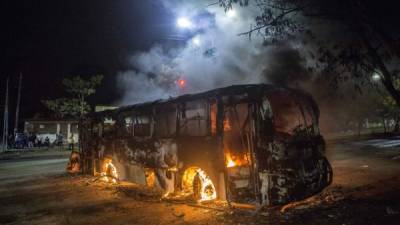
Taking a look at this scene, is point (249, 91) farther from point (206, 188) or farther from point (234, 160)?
point (206, 188)

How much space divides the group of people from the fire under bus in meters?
25.1

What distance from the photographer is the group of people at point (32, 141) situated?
104 ft

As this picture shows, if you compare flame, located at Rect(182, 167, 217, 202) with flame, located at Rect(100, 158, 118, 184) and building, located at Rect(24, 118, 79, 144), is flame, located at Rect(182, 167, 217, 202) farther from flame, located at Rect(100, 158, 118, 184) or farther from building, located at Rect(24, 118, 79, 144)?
building, located at Rect(24, 118, 79, 144)

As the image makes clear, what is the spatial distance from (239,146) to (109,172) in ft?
23.3

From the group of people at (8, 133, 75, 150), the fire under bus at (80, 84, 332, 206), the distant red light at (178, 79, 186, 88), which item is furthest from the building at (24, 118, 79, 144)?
the fire under bus at (80, 84, 332, 206)

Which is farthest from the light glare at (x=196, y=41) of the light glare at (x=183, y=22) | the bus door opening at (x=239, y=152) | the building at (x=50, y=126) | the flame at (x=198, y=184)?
the building at (x=50, y=126)

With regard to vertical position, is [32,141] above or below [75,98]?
below

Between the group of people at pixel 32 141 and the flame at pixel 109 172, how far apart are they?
782 inches

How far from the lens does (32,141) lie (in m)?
32.7

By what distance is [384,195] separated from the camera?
305 inches

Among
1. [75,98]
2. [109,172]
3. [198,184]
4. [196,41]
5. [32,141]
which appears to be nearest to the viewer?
[198,184]

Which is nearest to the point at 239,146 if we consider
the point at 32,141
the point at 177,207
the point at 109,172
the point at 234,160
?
the point at 234,160

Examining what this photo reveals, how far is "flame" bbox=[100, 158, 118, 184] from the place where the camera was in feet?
40.0

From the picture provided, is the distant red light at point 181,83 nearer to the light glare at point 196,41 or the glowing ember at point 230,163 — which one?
the light glare at point 196,41
